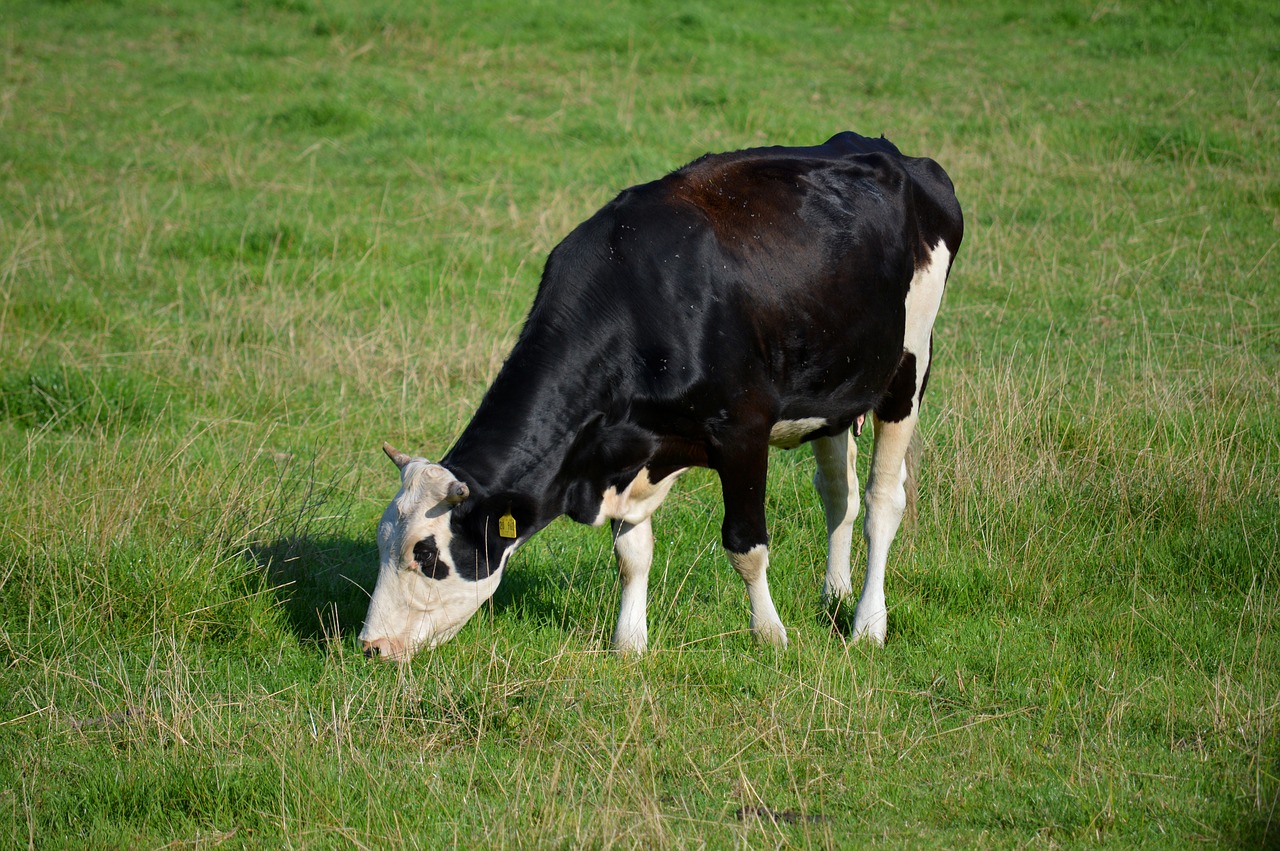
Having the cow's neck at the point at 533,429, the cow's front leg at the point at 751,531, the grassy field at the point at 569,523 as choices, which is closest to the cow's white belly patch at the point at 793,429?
the cow's front leg at the point at 751,531

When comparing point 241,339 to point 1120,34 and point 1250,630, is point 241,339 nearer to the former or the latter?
point 1250,630

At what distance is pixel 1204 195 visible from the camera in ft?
36.7

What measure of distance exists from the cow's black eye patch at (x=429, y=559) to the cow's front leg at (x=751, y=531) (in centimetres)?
114

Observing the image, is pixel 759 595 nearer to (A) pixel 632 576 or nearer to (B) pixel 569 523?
(A) pixel 632 576

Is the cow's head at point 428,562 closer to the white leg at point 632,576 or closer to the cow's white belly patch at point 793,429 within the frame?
the white leg at point 632,576

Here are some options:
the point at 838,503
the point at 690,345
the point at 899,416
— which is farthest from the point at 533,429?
the point at 899,416

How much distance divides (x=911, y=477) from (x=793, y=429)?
1104 mm

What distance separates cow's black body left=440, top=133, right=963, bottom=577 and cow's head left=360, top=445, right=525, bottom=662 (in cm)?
2

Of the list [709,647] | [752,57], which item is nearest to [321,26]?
[752,57]

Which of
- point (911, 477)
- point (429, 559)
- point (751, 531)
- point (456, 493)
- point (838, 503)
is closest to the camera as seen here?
point (456, 493)

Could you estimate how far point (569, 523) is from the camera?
6.62 metres

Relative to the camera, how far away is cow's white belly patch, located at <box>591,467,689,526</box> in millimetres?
4938

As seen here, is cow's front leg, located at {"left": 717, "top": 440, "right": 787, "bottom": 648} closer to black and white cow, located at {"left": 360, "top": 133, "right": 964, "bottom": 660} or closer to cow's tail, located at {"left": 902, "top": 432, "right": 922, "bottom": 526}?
black and white cow, located at {"left": 360, "top": 133, "right": 964, "bottom": 660}

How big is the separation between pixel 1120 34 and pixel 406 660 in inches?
588
